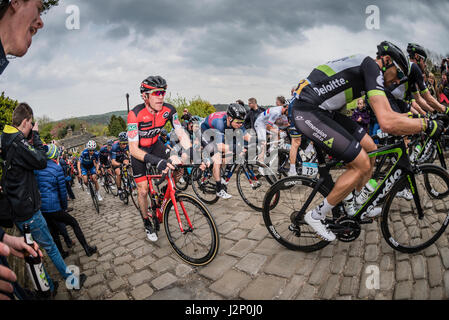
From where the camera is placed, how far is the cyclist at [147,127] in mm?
3498

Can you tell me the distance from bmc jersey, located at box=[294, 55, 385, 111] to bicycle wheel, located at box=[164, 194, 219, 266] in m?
2.01

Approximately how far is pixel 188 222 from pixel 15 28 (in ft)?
8.68

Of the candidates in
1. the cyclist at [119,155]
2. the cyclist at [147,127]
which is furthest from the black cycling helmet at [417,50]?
the cyclist at [119,155]

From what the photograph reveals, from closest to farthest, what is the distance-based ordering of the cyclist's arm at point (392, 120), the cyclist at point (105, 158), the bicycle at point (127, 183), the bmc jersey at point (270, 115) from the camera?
the cyclist's arm at point (392, 120) < the bmc jersey at point (270, 115) < the bicycle at point (127, 183) < the cyclist at point (105, 158)

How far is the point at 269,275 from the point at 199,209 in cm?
122

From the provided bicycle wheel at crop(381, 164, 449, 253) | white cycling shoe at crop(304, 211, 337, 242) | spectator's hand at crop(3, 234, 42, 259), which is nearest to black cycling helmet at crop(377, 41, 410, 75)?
bicycle wheel at crop(381, 164, 449, 253)

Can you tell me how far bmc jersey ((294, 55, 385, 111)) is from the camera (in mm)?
2211

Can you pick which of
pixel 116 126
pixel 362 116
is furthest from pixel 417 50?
pixel 116 126

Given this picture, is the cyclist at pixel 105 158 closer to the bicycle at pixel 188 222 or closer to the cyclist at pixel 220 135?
the cyclist at pixel 220 135

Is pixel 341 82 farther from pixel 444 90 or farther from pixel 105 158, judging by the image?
pixel 105 158

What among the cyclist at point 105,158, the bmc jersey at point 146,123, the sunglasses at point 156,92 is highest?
the sunglasses at point 156,92

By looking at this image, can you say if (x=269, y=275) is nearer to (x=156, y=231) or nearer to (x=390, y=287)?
(x=390, y=287)

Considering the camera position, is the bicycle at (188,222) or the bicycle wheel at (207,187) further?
the bicycle wheel at (207,187)

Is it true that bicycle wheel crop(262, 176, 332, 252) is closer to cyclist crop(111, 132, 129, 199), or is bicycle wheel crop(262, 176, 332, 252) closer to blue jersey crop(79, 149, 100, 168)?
cyclist crop(111, 132, 129, 199)
